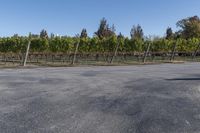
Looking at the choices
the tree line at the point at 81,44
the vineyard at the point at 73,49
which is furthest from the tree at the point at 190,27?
the vineyard at the point at 73,49

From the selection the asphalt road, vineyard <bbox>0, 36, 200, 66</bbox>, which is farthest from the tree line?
the asphalt road

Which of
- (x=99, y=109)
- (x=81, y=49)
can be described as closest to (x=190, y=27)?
(x=81, y=49)

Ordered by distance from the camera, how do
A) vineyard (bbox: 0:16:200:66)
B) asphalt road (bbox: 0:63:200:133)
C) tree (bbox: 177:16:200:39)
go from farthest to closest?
tree (bbox: 177:16:200:39)
vineyard (bbox: 0:16:200:66)
asphalt road (bbox: 0:63:200:133)

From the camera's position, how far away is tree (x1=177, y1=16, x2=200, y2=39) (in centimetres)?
9131

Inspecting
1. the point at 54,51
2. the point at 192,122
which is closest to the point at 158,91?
the point at 192,122

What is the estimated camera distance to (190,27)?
3664 inches

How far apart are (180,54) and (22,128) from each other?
52.5m

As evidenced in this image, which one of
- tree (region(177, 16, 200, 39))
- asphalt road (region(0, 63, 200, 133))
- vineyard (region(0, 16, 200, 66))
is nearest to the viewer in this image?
asphalt road (region(0, 63, 200, 133))

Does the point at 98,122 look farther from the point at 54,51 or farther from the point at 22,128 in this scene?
the point at 54,51

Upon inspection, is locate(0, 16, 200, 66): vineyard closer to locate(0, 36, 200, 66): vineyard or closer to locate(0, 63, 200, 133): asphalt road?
locate(0, 36, 200, 66): vineyard

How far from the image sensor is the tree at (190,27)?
91.3 m

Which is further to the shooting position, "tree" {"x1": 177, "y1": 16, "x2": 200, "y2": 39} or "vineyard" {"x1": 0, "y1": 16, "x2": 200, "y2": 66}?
"tree" {"x1": 177, "y1": 16, "x2": 200, "y2": 39}

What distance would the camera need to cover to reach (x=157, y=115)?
8.39 meters

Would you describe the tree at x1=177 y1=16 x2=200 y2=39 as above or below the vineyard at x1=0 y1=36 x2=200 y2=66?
above
